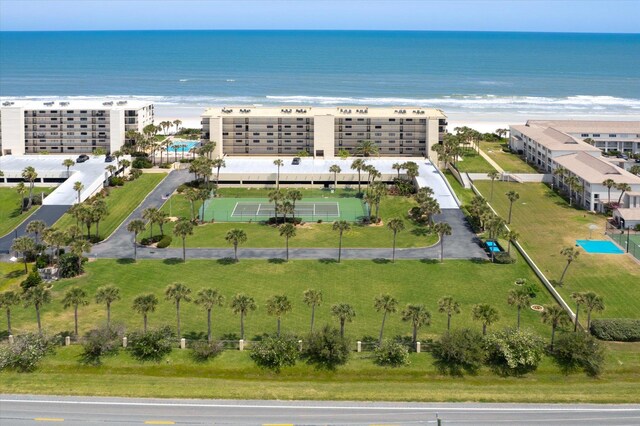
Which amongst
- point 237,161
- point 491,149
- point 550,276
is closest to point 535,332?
point 550,276

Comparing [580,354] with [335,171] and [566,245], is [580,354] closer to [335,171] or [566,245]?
[566,245]

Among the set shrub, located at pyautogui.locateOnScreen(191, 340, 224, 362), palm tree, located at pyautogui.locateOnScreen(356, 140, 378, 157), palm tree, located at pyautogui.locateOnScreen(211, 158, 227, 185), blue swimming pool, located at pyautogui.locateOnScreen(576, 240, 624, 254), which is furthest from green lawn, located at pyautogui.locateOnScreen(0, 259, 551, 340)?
palm tree, located at pyautogui.locateOnScreen(356, 140, 378, 157)

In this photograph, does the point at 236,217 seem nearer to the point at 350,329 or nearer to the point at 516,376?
the point at 350,329

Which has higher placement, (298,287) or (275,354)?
(298,287)

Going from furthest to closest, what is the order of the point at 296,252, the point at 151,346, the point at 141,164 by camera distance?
1. the point at 141,164
2. the point at 296,252
3. the point at 151,346

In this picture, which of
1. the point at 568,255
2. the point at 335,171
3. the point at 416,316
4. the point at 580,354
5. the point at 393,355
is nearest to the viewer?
the point at 580,354

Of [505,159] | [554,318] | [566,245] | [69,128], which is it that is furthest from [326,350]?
[69,128]

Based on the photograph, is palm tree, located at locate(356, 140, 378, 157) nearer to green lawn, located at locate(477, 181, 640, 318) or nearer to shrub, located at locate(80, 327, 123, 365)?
green lawn, located at locate(477, 181, 640, 318)
